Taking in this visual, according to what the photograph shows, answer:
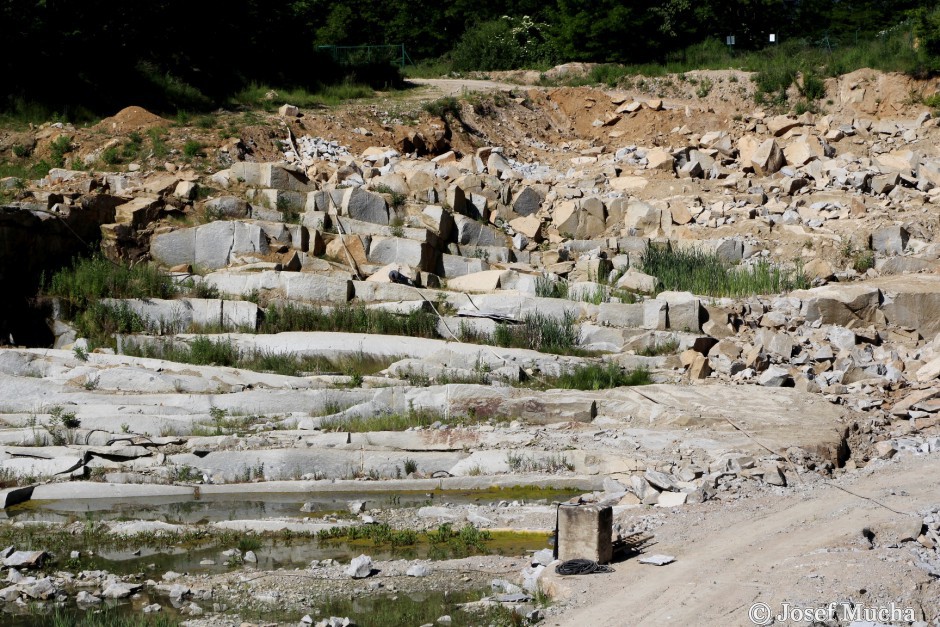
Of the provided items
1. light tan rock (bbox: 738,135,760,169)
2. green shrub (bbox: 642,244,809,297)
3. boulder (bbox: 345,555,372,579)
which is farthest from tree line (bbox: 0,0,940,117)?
boulder (bbox: 345,555,372,579)

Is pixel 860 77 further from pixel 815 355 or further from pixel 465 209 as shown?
pixel 815 355

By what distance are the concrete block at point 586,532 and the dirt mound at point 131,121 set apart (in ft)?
51.5

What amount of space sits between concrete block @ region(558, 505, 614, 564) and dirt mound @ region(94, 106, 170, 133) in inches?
618

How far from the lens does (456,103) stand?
2516 cm

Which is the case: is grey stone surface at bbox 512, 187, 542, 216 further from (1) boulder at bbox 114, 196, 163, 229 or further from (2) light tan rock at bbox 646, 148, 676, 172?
(1) boulder at bbox 114, 196, 163, 229

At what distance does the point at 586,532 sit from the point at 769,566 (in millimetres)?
1349

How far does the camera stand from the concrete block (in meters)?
7.45

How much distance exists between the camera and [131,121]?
20516mm

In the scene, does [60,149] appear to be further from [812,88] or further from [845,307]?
[812,88]

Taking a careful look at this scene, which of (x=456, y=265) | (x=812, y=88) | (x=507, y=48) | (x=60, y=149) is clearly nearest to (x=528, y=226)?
(x=456, y=265)

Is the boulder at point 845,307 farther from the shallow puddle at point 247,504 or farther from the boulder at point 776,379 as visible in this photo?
the shallow puddle at point 247,504

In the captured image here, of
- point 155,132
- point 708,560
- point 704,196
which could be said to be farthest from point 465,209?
point 708,560

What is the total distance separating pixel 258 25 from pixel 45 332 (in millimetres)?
13878

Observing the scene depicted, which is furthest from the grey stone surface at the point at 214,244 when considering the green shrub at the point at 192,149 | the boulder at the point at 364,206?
the green shrub at the point at 192,149
